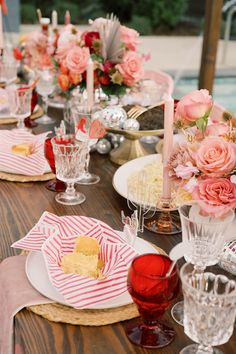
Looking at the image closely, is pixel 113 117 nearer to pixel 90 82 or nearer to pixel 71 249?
pixel 90 82

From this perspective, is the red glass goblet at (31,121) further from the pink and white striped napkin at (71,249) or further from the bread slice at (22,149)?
the pink and white striped napkin at (71,249)

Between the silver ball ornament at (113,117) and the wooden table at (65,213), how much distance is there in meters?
0.13

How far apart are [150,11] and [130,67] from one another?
686 cm

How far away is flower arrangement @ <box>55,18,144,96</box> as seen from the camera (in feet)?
6.42

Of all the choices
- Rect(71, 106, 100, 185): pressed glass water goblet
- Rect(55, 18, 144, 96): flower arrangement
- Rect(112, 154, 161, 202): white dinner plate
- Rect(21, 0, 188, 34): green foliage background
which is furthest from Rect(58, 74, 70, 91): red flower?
Rect(21, 0, 188, 34): green foliage background

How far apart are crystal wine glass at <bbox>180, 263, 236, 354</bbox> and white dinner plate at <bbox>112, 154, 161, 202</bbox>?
59 cm

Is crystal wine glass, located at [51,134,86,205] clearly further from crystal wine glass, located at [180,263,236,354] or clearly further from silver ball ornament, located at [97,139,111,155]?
crystal wine glass, located at [180,263,236,354]

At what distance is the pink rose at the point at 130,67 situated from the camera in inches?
76.6

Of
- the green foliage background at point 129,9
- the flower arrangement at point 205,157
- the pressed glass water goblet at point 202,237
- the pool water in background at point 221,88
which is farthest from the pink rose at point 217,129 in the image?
the green foliage background at point 129,9

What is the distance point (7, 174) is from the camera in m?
1.67

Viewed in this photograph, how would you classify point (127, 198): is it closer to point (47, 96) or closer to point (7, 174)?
point (7, 174)

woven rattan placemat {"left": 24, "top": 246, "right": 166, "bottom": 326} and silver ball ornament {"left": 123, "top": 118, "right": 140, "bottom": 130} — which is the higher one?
silver ball ornament {"left": 123, "top": 118, "right": 140, "bottom": 130}

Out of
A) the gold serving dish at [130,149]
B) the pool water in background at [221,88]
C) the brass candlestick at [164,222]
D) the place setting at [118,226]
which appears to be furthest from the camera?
the pool water in background at [221,88]

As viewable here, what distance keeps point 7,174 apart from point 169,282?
0.84 meters
